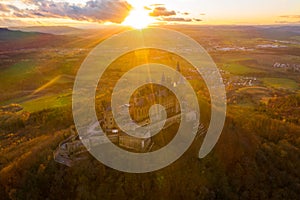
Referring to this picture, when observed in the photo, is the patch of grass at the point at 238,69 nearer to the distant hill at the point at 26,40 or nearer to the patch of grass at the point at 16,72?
the patch of grass at the point at 16,72

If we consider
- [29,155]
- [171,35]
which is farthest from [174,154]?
[171,35]

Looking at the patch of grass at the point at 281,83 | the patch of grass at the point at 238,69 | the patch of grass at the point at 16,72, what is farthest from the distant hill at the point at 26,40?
the patch of grass at the point at 281,83

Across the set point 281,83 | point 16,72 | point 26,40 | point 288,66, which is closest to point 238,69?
point 288,66

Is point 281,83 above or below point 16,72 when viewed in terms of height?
below

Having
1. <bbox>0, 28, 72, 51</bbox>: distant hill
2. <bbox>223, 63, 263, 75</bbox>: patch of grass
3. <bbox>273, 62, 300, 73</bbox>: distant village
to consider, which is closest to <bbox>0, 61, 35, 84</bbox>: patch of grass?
<bbox>0, 28, 72, 51</bbox>: distant hill

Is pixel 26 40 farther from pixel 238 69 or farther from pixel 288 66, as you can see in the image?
pixel 288 66

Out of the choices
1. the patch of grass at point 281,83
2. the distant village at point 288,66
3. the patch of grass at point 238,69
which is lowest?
the patch of grass at point 238,69

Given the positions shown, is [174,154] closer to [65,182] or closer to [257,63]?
[65,182]

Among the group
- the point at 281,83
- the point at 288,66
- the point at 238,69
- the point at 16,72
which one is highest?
the point at 16,72
